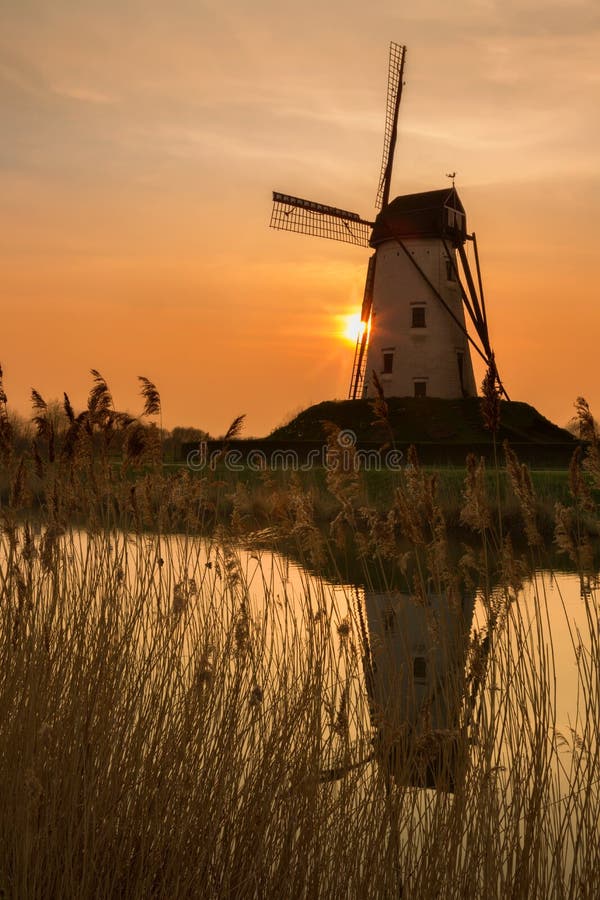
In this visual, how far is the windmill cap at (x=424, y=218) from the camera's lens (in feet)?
103

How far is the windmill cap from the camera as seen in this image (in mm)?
31422

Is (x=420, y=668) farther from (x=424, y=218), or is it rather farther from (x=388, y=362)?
(x=424, y=218)

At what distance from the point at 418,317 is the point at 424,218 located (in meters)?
3.20

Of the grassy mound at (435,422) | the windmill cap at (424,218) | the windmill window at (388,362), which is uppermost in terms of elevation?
the windmill cap at (424,218)

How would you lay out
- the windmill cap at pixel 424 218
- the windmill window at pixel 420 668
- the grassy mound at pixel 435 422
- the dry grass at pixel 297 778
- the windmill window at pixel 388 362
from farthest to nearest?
the windmill window at pixel 388 362 → the windmill cap at pixel 424 218 → the grassy mound at pixel 435 422 → the windmill window at pixel 420 668 → the dry grass at pixel 297 778

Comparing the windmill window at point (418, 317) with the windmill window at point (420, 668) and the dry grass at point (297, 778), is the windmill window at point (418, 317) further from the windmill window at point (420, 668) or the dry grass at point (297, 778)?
the dry grass at point (297, 778)

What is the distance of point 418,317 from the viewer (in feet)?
105

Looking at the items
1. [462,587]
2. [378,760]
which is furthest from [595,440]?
[462,587]

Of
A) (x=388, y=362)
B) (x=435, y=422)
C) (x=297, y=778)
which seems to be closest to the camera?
(x=297, y=778)

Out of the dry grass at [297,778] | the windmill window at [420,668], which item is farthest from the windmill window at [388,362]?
the dry grass at [297,778]

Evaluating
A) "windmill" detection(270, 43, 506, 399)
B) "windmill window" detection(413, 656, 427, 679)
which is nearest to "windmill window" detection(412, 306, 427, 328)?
"windmill" detection(270, 43, 506, 399)

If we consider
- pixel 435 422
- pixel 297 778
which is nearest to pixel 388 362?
pixel 435 422

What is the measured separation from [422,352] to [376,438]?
13.0 feet

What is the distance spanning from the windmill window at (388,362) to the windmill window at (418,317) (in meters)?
1.25
